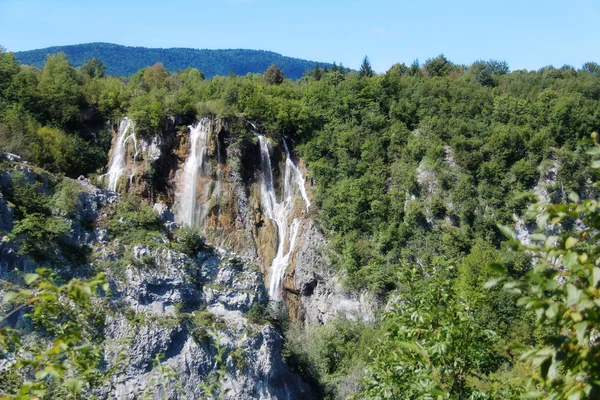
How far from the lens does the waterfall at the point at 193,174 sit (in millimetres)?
28375

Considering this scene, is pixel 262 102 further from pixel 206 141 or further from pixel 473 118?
pixel 473 118

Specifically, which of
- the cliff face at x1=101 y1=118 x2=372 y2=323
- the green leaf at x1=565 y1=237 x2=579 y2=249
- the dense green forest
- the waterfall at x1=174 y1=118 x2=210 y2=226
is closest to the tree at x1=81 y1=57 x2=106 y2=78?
the dense green forest

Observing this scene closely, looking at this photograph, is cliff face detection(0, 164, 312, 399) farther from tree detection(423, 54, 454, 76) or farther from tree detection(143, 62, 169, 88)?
tree detection(423, 54, 454, 76)

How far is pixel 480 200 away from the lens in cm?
2828

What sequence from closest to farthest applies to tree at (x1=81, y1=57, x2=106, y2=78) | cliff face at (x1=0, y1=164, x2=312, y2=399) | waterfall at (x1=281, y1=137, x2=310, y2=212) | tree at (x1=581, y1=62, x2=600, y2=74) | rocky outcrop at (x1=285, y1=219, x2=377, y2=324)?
cliff face at (x1=0, y1=164, x2=312, y2=399), rocky outcrop at (x1=285, y1=219, x2=377, y2=324), waterfall at (x1=281, y1=137, x2=310, y2=212), tree at (x1=81, y1=57, x2=106, y2=78), tree at (x1=581, y1=62, x2=600, y2=74)

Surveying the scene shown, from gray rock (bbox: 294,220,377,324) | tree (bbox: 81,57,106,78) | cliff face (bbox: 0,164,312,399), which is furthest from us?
tree (bbox: 81,57,106,78)

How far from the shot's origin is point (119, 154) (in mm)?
28953

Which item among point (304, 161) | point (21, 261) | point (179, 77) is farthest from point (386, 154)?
point (21, 261)

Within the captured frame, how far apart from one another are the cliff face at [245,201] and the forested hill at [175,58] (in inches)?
3428

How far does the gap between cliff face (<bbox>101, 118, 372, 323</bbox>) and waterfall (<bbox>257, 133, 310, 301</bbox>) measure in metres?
0.06

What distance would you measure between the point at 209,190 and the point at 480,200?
15.6 meters

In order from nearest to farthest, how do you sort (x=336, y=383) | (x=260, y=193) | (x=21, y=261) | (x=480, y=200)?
1. (x=21, y=261)
2. (x=336, y=383)
3. (x=480, y=200)
4. (x=260, y=193)

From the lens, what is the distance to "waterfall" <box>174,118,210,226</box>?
2838 cm

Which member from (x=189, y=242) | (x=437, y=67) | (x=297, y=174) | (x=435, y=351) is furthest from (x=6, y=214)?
(x=437, y=67)
